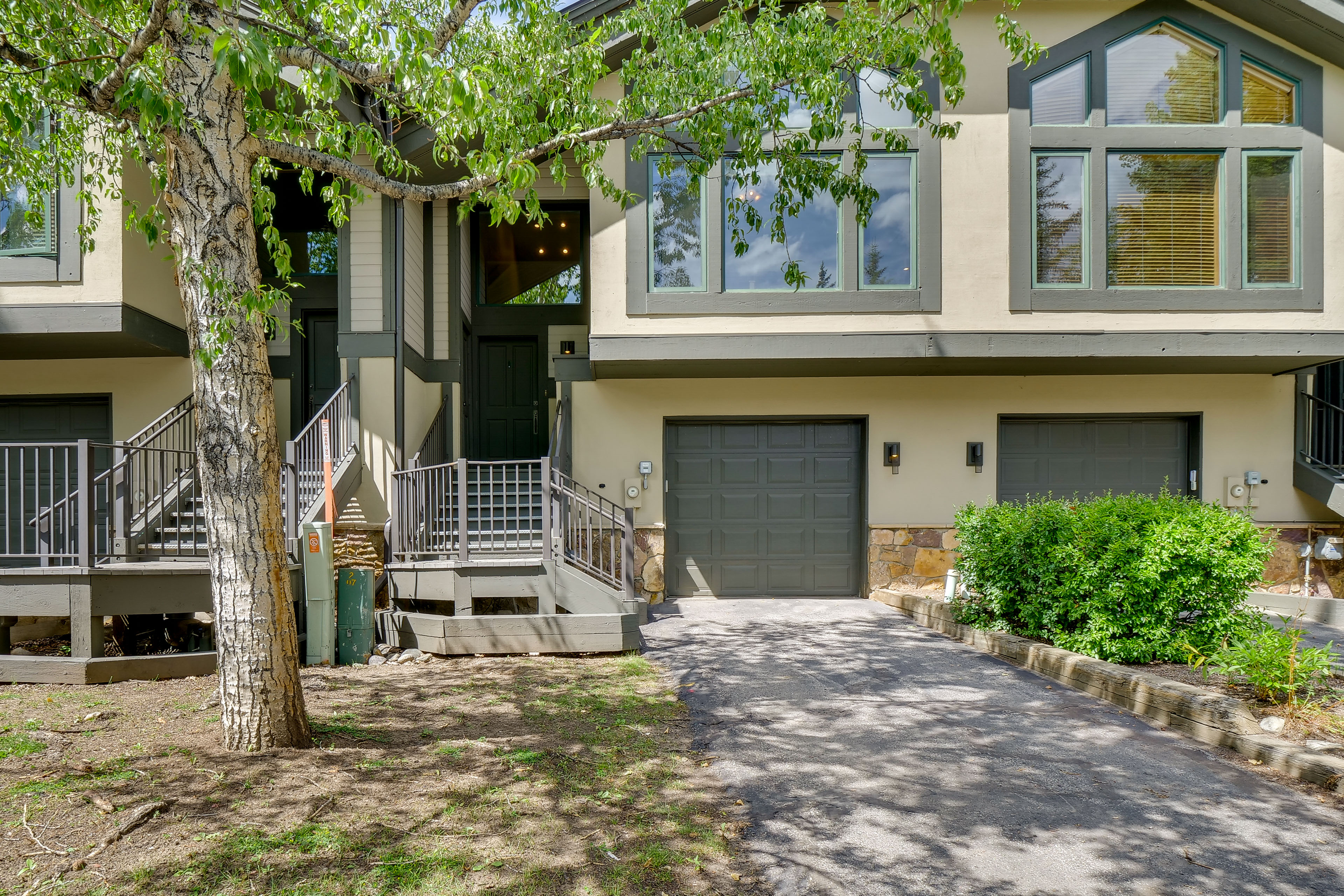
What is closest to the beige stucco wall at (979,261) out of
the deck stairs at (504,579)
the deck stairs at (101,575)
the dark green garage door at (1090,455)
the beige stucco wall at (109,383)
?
the dark green garage door at (1090,455)

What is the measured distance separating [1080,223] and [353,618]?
862cm

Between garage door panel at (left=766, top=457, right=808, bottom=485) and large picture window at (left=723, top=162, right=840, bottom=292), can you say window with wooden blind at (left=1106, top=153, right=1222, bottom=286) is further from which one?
garage door panel at (left=766, top=457, right=808, bottom=485)

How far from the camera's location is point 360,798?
3.26m

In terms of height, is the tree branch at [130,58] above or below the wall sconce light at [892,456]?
above

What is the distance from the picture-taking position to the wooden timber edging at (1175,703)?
138 inches

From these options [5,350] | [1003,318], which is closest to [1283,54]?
[1003,318]

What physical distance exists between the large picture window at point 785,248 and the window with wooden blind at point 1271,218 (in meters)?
4.63

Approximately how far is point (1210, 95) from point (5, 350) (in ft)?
45.6

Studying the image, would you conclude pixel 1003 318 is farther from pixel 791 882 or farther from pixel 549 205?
pixel 791 882

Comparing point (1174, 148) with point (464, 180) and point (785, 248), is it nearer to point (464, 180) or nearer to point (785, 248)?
point (785, 248)

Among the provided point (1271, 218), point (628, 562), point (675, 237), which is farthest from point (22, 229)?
point (1271, 218)

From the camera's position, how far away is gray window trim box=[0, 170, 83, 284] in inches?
285

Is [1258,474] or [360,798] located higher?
[1258,474]

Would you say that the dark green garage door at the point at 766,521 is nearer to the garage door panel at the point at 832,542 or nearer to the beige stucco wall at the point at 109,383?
the garage door panel at the point at 832,542
